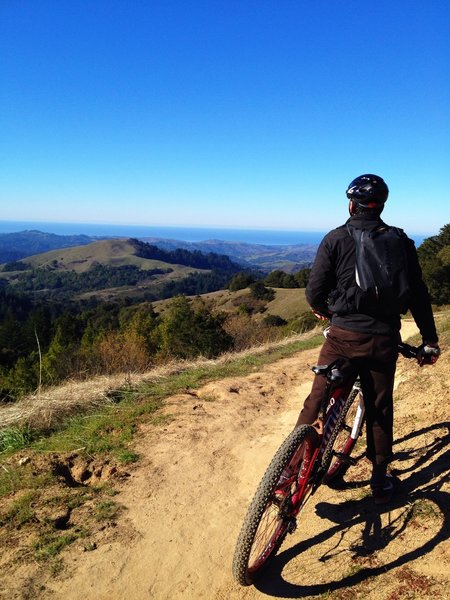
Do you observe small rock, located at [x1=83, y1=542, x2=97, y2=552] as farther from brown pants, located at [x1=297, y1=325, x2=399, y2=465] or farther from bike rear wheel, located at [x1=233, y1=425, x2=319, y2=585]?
brown pants, located at [x1=297, y1=325, x2=399, y2=465]

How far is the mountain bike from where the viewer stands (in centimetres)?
275

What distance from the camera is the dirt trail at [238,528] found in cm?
288

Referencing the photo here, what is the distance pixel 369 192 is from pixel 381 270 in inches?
24.5

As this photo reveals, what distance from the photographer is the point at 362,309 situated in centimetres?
298

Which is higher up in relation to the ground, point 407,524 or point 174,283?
point 407,524

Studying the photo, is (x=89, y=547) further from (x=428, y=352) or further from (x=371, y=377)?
(x=428, y=352)

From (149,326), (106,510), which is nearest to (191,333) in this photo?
(149,326)

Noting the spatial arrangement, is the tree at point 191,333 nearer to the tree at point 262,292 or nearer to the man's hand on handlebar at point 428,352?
the man's hand on handlebar at point 428,352

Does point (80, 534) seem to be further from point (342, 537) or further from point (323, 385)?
point (323, 385)

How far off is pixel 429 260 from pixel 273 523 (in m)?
37.8

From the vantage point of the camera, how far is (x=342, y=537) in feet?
10.7

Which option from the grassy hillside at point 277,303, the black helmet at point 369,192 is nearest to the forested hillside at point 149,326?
the grassy hillside at point 277,303

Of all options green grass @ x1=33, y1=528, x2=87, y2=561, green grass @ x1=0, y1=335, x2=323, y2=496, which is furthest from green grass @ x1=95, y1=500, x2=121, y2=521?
green grass @ x1=0, y1=335, x2=323, y2=496

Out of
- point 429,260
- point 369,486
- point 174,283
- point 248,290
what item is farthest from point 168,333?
point 174,283
